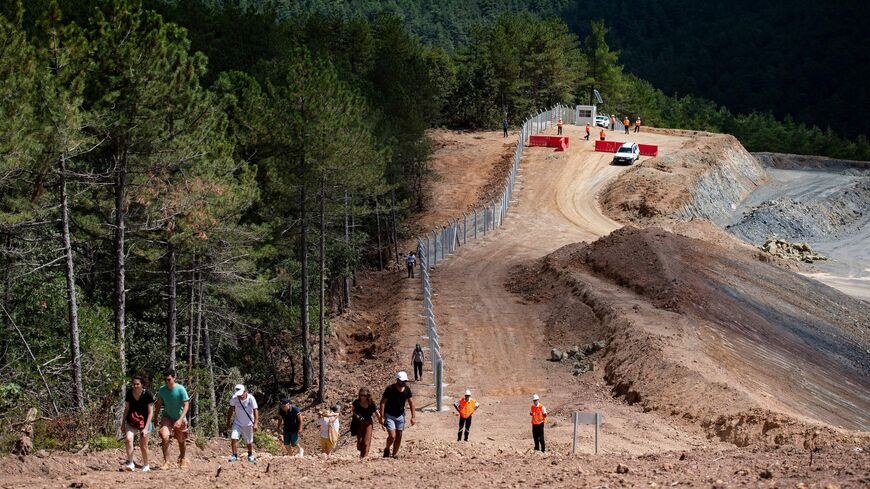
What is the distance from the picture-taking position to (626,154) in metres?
68.8

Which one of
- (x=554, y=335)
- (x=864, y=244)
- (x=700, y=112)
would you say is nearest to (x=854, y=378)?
(x=554, y=335)

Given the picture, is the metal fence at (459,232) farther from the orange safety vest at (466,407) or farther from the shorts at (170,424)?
the shorts at (170,424)

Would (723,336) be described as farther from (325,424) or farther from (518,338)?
(325,424)

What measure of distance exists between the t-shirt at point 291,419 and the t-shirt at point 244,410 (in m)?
1.11

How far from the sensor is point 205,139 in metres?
27.0

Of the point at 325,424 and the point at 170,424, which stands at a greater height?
the point at 170,424

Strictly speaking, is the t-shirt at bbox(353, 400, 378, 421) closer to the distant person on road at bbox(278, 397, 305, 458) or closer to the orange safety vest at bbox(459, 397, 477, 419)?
the distant person on road at bbox(278, 397, 305, 458)

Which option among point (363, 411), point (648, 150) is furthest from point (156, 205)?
point (648, 150)

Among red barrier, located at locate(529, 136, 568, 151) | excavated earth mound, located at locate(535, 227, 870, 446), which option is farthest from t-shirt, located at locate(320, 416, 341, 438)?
red barrier, located at locate(529, 136, 568, 151)

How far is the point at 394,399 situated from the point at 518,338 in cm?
1859

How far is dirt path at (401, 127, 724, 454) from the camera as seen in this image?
24.1 meters

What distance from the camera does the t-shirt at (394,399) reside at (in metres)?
16.6

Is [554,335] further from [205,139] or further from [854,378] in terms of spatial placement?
[205,139]

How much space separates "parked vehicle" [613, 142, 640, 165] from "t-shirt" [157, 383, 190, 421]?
56626 millimetres
